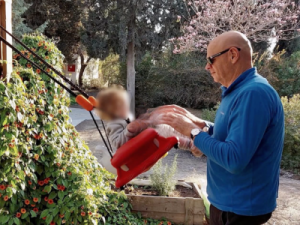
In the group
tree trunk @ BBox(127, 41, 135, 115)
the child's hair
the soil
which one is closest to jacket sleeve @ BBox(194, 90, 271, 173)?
the child's hair

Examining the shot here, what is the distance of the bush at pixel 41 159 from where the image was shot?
2.20 m

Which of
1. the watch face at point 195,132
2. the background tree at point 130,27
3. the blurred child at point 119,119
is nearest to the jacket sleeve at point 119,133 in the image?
the blurred child at point 119,119

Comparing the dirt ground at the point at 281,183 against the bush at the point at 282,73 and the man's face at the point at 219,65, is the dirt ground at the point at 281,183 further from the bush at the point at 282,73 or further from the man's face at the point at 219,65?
the bush at the point at 282,73

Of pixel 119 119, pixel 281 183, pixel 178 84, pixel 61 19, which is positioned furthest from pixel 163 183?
pixel 61 19

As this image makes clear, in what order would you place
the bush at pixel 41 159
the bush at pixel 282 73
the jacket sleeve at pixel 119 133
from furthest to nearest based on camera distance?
the bush at pixel 282 73, the bush at pixel 41 159, the jacket sleeve at pixel 119 133

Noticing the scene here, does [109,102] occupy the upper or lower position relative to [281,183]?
upper

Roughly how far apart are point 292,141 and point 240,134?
573cm

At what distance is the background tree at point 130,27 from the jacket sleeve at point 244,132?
1035 centimetres

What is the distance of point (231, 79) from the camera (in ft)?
5.07

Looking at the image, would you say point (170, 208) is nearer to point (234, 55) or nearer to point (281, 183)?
point (234, 55)

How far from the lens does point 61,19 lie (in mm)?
15992

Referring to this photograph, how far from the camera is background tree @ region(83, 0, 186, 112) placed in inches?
466

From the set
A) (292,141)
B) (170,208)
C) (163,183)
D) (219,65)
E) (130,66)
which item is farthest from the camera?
→ (130,66)

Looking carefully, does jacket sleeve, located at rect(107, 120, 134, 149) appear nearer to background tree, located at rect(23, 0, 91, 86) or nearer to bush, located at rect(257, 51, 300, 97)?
bush, located at rect(257, 51, 300, 97)
